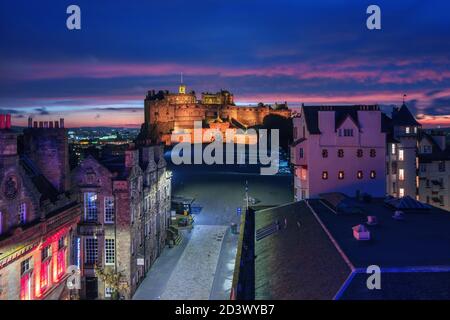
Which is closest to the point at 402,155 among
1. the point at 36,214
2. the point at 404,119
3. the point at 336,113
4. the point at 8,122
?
the point at 404,119

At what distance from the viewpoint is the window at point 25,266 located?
83.1ft

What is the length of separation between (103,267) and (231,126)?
516ft

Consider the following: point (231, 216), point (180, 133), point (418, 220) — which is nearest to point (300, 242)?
point (418, 220)

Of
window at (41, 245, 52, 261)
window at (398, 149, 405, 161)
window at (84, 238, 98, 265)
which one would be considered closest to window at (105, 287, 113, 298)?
window at (84, 238, 98, 265)

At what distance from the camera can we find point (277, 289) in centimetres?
2220

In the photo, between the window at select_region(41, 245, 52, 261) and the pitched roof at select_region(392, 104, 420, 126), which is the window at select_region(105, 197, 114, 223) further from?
the pitched roof at select_region(392, 104, 420, 126)

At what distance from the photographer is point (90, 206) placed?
1432 inches

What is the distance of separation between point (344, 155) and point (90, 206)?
27600 millimetres

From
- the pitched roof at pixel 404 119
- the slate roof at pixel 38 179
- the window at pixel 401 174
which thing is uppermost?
the pitched roof at pixel 404 119

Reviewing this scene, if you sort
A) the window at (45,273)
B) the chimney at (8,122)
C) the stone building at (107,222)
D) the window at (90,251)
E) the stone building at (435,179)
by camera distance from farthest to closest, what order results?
the stone building at (435,179)
the window at (90,251)
the stone building at (107,222)
the window at (45,273)
the chimney at (8,122)

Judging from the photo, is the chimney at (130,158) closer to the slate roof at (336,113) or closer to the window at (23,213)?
the window at (23,213)

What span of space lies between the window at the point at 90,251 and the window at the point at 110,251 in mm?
824

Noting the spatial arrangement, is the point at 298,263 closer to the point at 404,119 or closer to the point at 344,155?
the point at 344,155

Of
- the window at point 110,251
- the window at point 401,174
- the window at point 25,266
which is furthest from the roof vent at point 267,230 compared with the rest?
the window at point 401,174
